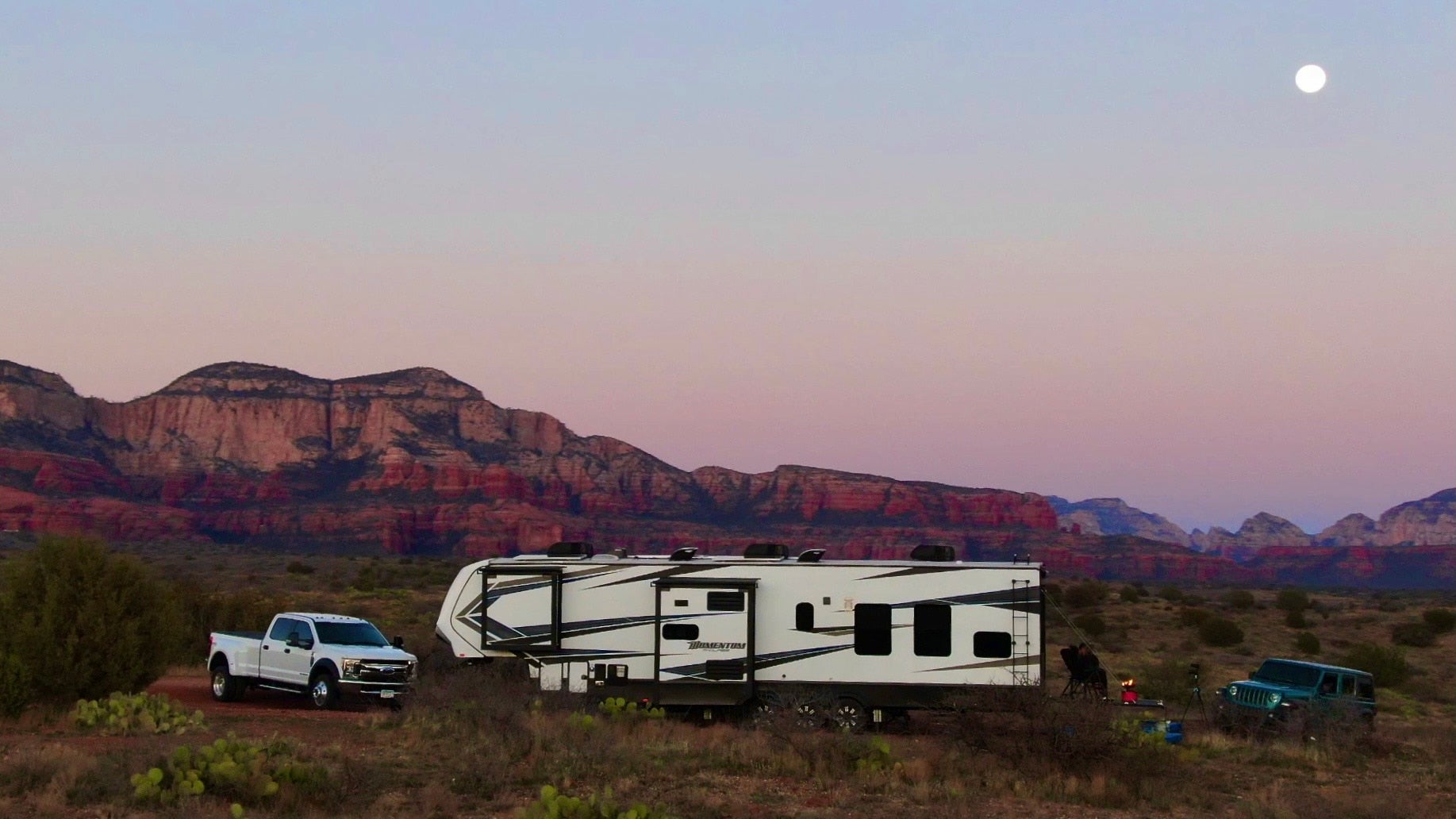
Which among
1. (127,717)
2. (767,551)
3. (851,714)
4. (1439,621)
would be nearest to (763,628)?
(767,551)

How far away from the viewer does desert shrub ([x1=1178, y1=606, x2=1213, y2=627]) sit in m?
48.3

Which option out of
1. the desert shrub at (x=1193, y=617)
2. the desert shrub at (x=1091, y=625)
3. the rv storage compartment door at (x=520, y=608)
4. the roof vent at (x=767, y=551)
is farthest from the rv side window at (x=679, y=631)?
the desert shrub at (x=1193, y=617)

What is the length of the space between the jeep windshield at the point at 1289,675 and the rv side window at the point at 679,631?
430 inches

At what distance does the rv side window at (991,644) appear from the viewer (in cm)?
2131

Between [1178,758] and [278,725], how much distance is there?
500 inches

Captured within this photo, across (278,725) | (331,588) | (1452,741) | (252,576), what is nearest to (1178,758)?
(1452,741)

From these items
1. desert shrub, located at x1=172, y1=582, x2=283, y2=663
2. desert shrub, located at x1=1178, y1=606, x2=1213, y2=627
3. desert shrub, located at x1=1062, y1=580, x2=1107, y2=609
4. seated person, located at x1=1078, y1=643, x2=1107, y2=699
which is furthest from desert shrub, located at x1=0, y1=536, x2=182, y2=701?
desert shrub, located at x1=1062, y1=580, x2=1107, y2=609

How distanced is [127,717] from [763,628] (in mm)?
9236

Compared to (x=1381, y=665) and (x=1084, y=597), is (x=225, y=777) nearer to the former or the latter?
(x=1381, y=665)

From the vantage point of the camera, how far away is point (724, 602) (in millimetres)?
21953

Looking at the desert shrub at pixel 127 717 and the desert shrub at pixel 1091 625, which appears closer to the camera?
the desert shrub at pixel 127 717

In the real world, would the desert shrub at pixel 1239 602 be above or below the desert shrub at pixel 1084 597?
below

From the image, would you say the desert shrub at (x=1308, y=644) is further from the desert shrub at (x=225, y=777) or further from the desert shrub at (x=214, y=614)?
the desert shrub at (x=225, y=777)

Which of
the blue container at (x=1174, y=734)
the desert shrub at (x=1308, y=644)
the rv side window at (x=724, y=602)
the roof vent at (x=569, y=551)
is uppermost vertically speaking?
the roof vent at (x=569, y=551)
